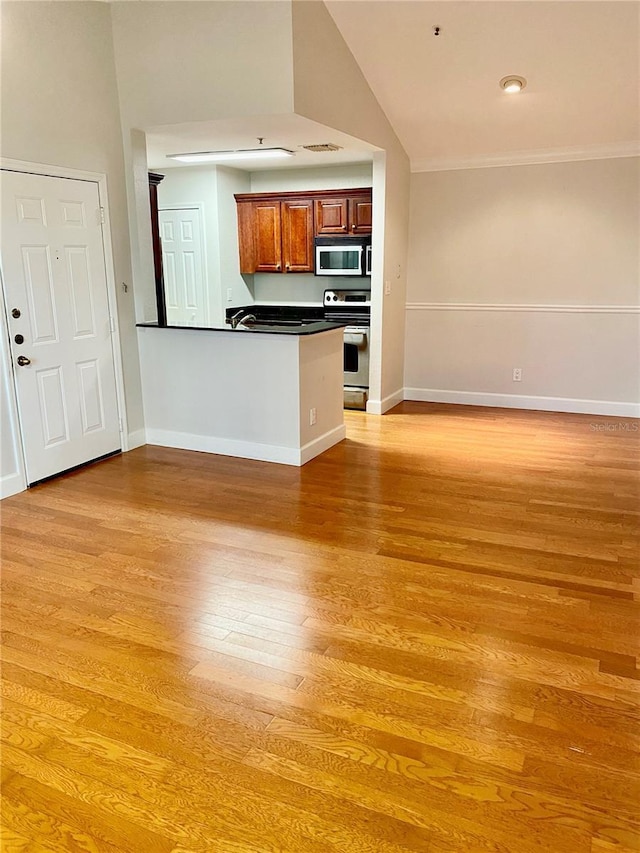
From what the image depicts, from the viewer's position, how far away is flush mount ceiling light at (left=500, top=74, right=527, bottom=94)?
469 cm

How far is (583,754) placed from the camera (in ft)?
6.22

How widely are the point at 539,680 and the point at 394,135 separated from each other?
197 inches

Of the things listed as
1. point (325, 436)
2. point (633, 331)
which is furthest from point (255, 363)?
point (633, 331)

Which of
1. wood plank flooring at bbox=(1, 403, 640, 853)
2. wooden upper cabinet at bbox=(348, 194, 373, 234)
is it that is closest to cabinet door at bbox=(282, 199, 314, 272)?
wooden upper cabinet at bbox=(348, 194, 373, 234)

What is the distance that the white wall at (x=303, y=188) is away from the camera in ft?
21.9

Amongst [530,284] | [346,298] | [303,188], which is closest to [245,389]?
[346,298]

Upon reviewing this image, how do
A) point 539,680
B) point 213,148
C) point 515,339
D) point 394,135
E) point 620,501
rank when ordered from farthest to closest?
point 515,339 → point 394,135 → point 213,148 → point 620,501 → point 539,680

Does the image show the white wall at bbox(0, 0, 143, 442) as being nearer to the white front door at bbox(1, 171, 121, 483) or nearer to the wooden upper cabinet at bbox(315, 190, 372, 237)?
the white front door at bbox(1, 171, 121, 483)

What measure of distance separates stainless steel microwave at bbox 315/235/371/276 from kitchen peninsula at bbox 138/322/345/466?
1742 millimetres

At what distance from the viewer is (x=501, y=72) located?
4.63 meters

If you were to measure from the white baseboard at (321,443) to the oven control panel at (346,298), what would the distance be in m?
1.92

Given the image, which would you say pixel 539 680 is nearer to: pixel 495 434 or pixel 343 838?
pixel 343 838

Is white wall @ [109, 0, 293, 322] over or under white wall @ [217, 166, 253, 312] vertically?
over

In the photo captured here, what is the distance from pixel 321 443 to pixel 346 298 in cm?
249
